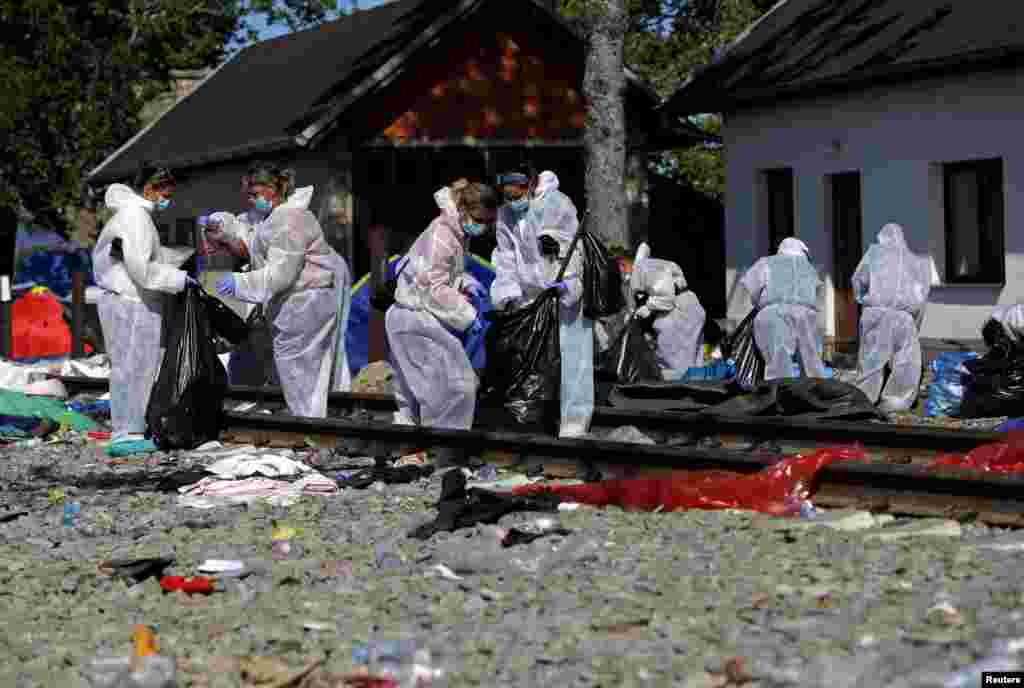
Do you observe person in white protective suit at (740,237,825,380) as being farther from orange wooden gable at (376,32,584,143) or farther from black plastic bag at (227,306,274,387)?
orange wooden gable at (376,32,584,143)

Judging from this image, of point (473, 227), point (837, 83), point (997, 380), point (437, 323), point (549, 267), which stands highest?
point (837, 83)

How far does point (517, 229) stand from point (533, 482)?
2.61 meters

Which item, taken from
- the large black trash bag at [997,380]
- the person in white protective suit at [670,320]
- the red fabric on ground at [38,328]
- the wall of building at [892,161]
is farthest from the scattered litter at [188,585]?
the red fabric on ground at [38,328]

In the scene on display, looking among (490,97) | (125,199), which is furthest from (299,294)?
(490,97)

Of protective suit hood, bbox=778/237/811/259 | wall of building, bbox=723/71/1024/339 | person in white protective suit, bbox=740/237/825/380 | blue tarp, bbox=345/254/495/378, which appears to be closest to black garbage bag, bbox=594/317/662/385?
person in white protective suit, bbox=740/237/825/380

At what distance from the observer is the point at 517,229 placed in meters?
12.4

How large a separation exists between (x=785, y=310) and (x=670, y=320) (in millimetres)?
1798

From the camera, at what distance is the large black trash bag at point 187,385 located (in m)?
12.8

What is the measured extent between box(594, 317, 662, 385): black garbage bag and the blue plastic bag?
242cm

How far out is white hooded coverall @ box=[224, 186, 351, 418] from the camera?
1338 cm

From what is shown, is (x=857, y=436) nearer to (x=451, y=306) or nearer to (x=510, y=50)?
(x=451, y=306)

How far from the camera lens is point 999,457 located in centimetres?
Answer: 959

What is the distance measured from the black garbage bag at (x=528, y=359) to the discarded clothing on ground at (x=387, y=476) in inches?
69.2

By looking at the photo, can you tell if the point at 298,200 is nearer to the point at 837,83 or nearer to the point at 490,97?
the point at 837,83
